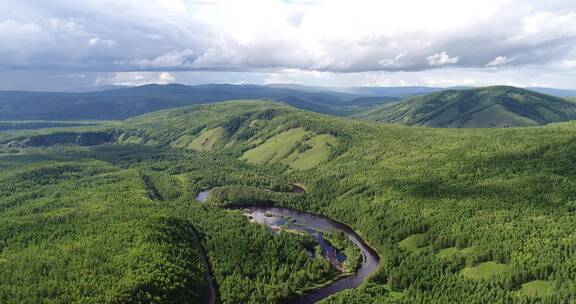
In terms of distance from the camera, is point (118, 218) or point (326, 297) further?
point (118, 218)

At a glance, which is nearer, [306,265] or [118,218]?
[306,265]

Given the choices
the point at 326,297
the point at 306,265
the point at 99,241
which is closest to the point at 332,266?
the point at 306,265

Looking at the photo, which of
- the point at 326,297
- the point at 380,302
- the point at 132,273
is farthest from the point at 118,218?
the point at 380,302

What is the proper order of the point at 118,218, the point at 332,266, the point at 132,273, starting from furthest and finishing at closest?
the point at 118,218
the point at 332,266
the point at 132,273

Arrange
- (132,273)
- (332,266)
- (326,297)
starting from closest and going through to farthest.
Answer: (132,273), (326,297), (332,266)

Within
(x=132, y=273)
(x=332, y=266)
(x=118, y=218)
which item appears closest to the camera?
(x=132, y=273)

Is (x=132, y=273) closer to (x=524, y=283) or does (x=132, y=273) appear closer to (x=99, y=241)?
(x=99, y=241)

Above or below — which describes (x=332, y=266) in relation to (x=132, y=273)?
below

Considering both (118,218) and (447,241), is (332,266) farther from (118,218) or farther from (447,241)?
(118,218)

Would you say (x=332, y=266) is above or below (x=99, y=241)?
below
